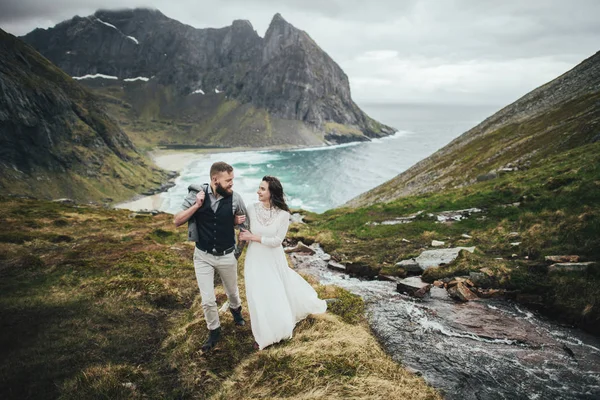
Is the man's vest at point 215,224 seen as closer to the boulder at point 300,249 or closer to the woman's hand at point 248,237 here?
the woman's hand at point 248,237

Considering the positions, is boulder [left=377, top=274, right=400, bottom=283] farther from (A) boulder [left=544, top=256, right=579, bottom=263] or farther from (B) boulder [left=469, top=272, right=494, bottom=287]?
(A) boulder [left=544, top=256, right=579, bottom=263]

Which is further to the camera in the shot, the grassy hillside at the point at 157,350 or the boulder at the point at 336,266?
the boulder at the point at 336,266

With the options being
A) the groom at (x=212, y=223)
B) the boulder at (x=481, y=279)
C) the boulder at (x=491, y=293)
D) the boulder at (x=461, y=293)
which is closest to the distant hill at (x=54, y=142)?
the groom at (x=212, y=223)

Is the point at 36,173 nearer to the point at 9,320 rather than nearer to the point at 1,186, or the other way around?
Result: the point at 1,186

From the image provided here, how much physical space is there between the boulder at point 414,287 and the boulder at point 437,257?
2.11 metres

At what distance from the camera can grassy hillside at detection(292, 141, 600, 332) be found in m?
10.3

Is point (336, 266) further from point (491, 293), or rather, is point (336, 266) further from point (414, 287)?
point (491, 293)

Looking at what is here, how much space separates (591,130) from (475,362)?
36.5 metres

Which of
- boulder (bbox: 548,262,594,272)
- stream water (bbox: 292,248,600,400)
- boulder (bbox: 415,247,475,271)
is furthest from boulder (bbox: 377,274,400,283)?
boulder (bbox: 548,262,594,272)

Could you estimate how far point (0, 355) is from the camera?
23.9 ft

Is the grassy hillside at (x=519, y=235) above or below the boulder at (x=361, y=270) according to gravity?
above

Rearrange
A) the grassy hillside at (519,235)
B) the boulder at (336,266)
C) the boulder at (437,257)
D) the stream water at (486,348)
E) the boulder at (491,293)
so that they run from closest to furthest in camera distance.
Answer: the stream water at (486,348) < the grassy hillside at (519,235) < the boulder at (491,293) < the boulder at (437,257) < the boulder at (336,266)

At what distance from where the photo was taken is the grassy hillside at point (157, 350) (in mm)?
6438

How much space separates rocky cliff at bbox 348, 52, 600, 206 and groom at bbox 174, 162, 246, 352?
3346 centimetres
